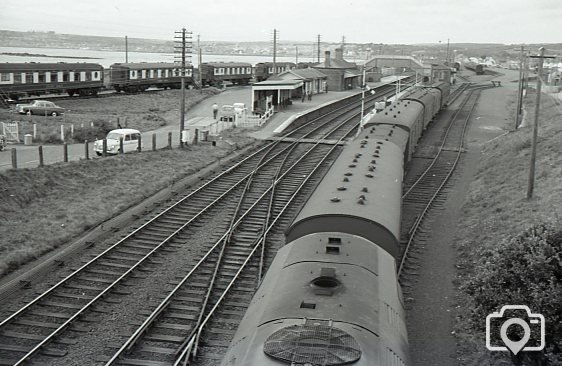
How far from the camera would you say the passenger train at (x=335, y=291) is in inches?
245

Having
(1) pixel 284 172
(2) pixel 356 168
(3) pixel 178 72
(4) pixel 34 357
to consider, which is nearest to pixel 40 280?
(4) pixel 34 357

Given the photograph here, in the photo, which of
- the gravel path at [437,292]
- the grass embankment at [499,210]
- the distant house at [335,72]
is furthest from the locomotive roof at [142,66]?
the gravel path at [437,292]

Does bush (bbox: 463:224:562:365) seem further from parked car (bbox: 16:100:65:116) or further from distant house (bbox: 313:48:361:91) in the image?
distant house (bbox: 313:48:361:91)

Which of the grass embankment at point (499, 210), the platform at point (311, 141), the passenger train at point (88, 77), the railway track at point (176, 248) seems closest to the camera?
the grass embankment at point (499, 210)

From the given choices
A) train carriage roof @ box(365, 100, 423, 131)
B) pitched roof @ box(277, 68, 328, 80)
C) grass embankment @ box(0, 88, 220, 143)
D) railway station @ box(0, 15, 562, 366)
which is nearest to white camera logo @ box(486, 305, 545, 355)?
railway station @ box(0, 15, 562, 366)

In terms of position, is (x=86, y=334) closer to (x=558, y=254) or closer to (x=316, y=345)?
(x=316, y=345)

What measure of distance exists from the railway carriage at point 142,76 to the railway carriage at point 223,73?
4.40 m

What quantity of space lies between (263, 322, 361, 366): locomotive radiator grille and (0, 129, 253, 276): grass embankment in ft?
35.5

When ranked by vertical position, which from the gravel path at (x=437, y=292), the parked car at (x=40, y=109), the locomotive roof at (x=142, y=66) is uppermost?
the locomotive roof at (x=142, y=66)

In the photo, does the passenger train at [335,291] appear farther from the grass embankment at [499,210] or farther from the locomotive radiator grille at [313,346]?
the grass embankment at [499,210]

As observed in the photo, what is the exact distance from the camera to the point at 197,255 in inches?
634

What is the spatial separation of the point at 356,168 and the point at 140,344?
6908mm

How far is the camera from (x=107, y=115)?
151 feet

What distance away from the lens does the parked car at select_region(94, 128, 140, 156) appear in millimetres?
29453
